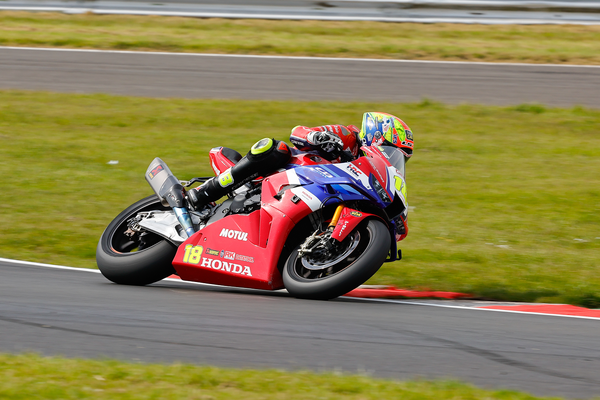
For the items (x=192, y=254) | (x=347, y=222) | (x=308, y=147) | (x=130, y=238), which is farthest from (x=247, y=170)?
(x=130, y=238)

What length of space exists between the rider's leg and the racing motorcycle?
83mm

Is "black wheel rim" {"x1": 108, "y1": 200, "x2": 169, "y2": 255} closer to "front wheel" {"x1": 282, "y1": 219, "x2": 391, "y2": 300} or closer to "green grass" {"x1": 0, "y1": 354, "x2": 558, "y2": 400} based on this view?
"front wheel" {"x1": 282, "y1": 219, "x2": 391, "y2": 300}

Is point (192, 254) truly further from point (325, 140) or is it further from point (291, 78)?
point (291, 78)

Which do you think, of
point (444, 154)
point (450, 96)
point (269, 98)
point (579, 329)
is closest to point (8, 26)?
point (269, 98)

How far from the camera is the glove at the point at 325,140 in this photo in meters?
6.01

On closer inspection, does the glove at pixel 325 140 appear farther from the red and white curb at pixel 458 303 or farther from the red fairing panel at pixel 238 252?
the red and white curb at pixel 458 303

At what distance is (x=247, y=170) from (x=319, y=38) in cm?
1309

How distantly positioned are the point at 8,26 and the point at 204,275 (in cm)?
1578

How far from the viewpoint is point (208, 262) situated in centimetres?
595

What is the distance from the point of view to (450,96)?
1539cm

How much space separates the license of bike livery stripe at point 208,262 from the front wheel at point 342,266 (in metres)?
0.33

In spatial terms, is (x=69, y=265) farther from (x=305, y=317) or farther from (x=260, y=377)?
(x=260, y=377)

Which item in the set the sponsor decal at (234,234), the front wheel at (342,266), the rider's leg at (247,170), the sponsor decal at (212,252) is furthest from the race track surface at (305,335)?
the rider's leg at (247,170)

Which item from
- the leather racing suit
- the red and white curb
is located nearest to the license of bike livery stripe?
the leather racing suit
